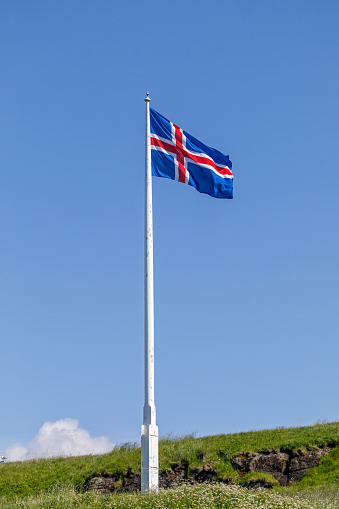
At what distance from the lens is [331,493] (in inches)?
634

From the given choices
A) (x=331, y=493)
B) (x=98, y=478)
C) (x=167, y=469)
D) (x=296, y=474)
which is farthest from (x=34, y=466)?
(x=331, y=493)

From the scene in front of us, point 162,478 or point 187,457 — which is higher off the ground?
point 187,457

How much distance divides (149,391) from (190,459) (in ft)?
24.1

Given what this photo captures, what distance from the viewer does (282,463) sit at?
19.9 meters

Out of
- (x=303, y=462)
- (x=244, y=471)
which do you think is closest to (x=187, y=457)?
(x=244, y=471)

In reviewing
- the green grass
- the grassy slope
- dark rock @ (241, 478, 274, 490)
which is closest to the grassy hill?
the grassy slope

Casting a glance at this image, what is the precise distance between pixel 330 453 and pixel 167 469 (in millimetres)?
5583

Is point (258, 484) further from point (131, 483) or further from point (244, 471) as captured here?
point (131, 483)

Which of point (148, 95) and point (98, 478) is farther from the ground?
point (148, 95)

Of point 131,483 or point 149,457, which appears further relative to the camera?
point 131,483

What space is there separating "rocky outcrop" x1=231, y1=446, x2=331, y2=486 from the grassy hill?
24cm

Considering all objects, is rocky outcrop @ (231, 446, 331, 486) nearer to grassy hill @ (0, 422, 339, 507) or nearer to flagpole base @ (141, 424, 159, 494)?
grassy hill @ (0, 422, 339, 507)

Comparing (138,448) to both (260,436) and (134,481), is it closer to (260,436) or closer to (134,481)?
(134,481)

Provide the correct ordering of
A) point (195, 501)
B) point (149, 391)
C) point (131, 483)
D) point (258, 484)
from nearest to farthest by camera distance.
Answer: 1. point (195, 501)
2. point (149, 391)
3. point (258, 484)
4. point (131, 483)
